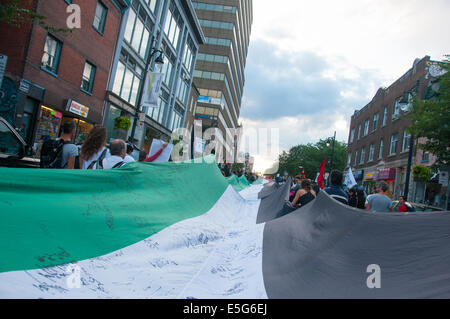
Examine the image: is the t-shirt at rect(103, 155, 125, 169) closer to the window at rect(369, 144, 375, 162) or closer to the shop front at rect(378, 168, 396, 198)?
the shop front at rect(378, 168, 396, 198)

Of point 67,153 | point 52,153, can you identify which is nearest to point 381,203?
point 67,153

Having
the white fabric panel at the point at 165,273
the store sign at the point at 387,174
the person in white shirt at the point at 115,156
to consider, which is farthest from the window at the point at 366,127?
the person in white shirt at the point at 115,156

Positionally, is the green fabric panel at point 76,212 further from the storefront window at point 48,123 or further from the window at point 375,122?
the window at point 375,122

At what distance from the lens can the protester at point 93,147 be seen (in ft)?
15.5

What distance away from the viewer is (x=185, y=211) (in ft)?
16.4

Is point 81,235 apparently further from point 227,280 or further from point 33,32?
point 33,32

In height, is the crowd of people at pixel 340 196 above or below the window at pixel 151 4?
below

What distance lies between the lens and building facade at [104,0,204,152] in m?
24.2

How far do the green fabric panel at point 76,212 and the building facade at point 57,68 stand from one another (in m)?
13.3

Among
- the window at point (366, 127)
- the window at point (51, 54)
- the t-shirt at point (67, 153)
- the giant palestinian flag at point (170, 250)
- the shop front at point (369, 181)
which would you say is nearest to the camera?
the giant palestinian flag at point (170, 250)

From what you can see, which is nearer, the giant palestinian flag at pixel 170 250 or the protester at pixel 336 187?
the giant palestinian flag at pixel 170 250

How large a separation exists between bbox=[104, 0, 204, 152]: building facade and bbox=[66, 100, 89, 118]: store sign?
2728mm

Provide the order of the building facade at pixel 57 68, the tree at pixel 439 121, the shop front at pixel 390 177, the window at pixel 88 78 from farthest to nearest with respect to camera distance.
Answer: the shop front at pixel 390 177, the window at pixel 88 78, the building facade at pixel 57 68, the tree at pixel 439 121

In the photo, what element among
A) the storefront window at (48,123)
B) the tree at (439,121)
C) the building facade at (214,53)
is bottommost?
A: the storefront window at (48,123)
